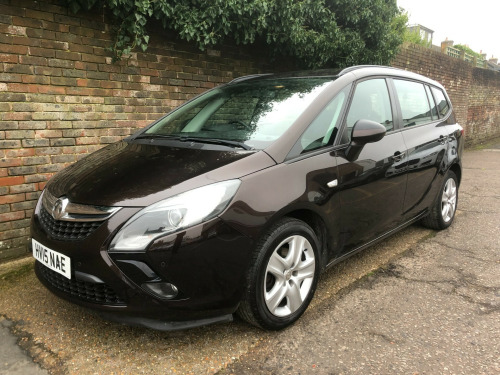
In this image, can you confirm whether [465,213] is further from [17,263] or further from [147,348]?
[17,263]

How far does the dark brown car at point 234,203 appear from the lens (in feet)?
6.18

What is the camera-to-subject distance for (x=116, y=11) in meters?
3.55

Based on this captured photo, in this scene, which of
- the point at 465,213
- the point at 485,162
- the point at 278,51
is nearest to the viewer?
the point at 465,213

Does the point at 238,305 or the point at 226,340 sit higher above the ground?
the point at 238,305

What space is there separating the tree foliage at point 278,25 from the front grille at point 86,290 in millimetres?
2450

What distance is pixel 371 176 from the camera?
9.00 feet

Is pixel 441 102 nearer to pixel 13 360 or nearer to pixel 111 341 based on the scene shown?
pixel 111 341

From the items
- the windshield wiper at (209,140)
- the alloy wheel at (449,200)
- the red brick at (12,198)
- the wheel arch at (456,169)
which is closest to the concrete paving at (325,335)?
the red brick at (12,198)

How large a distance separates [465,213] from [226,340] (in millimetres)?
3899

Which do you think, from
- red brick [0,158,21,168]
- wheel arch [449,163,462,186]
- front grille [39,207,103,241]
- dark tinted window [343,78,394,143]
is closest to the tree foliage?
red brick [0,158,21,168]

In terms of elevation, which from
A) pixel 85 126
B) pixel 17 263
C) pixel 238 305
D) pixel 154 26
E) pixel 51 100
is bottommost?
pixel 17 263

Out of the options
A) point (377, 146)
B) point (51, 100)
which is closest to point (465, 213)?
point (377, 146)

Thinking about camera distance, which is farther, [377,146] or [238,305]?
[377,146]

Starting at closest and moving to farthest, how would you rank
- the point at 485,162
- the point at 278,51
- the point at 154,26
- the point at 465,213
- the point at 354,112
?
the point at 354,112, the point at 154,26, the point at 465,213, the point at 278,51, the point at 485,162
